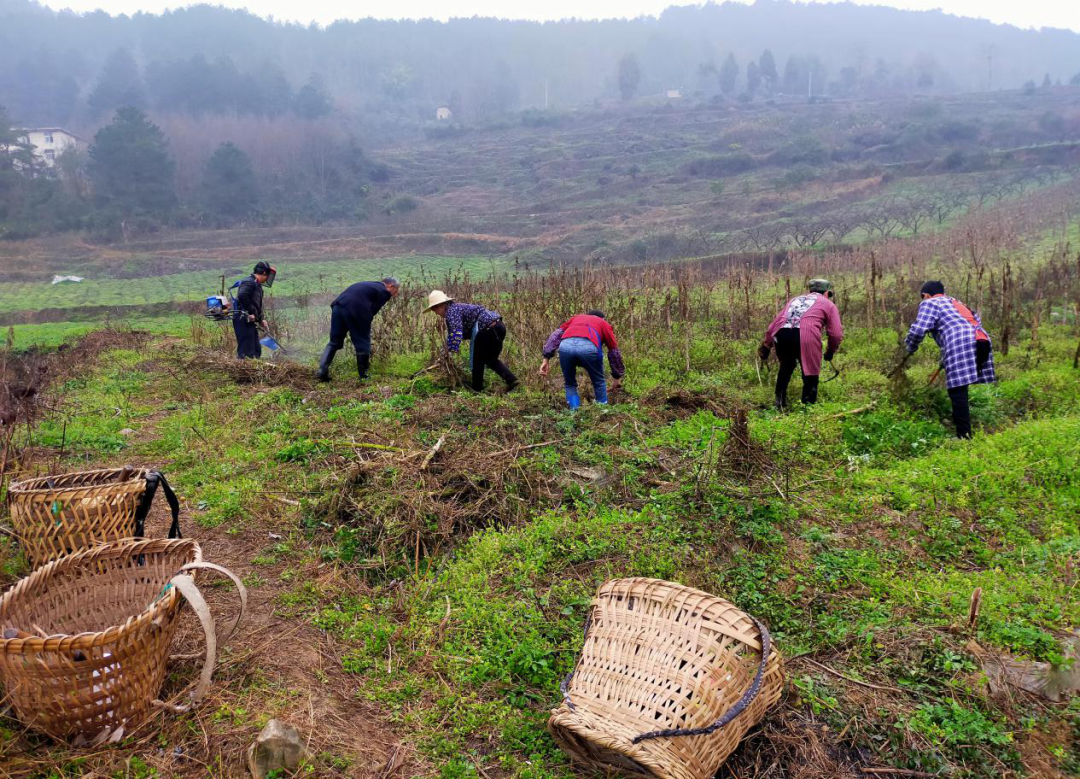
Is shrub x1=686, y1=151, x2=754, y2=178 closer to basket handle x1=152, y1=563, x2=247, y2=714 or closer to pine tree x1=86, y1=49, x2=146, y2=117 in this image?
pine tree x1=86, y1=49, x2=146, y2=117

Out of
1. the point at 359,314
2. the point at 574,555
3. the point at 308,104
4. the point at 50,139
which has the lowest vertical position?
the point at 574,555

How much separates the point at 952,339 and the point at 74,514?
6559 millimetres

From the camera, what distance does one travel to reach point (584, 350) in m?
6.67

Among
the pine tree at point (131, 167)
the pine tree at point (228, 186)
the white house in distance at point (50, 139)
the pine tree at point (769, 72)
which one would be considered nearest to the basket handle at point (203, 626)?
the pine tree at point (131, 167)

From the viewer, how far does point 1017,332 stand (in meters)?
9.44

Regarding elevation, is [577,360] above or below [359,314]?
below

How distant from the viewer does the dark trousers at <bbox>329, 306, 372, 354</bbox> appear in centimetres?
841

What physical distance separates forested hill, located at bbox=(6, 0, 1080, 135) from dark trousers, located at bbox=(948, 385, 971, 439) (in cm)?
7508

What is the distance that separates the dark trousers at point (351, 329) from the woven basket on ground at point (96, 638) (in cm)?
535

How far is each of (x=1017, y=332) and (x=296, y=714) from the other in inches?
397

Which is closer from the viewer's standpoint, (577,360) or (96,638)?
(96,638)

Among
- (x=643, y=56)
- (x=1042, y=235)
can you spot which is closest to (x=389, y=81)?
(x=643, y=56)

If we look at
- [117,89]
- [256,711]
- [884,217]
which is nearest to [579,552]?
[256,711]

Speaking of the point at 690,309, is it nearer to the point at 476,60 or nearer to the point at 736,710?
the point at 736,710
